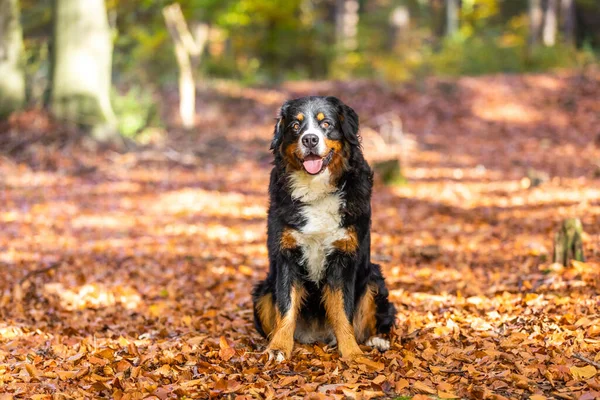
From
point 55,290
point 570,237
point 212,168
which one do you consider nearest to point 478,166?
point 212,168

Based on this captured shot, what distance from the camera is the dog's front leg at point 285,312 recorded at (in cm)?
489

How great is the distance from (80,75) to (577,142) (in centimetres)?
1123

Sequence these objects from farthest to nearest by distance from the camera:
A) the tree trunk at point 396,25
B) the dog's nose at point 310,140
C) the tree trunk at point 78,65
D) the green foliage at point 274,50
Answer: the tree trunk at point 396,25 < the green foliage at point 274,50 < the tree trunk at point 78,65 < the dog's nose at point 310,140

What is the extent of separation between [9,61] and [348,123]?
1156 centimetres

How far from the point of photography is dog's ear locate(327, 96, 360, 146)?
5.01 m

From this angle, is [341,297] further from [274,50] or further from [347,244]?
[274,50]

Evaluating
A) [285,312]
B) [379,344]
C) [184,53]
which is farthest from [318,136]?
[184,53]

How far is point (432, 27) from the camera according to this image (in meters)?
43.7

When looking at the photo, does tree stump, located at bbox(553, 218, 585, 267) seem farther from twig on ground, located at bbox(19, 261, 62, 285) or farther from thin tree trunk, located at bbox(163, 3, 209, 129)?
thin tree trunk, located at bbox(163, 3, 209, 129)

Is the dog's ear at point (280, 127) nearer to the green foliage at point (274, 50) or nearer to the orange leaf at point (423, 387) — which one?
the orange leaf at point (423, 387)

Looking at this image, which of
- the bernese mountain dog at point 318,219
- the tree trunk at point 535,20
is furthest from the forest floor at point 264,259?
the tree trunk at point 535,20

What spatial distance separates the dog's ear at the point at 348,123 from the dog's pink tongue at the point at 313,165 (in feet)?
0.99

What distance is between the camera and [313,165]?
4863 mm

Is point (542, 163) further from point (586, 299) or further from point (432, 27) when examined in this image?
point (432, 27)
